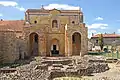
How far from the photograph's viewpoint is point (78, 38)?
39.2 metres

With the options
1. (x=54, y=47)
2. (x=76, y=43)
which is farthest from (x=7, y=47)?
(x=54, y=47)

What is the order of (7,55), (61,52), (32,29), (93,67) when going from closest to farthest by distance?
(93,67) → (7,55) → (32,29) → (61,52)

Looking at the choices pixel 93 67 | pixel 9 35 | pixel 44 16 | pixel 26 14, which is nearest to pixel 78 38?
pixel 44 16

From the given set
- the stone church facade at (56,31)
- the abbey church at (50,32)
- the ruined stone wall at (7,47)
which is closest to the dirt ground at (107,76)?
the ruined stone wall at (7,47)

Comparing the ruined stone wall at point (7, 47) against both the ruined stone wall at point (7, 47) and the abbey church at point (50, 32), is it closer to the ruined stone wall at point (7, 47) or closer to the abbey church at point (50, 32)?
the ruined stone wall at point (7, 47)

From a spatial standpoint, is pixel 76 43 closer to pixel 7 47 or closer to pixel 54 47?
pixel 54 47

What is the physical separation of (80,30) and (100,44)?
21.2m

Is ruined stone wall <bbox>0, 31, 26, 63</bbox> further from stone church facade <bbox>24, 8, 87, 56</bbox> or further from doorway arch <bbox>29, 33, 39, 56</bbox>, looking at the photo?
doorway arch <bbox>29, 33, 39, 56</bbox>

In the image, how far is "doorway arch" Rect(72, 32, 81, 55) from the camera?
125ft

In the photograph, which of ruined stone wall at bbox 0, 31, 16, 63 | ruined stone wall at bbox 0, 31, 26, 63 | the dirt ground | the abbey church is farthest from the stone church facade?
the dirt ground

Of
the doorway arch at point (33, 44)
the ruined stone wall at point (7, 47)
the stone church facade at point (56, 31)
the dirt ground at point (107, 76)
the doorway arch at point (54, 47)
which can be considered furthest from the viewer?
the doorway arch at point (54, 47)

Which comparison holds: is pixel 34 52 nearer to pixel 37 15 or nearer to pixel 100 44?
pixel 37 15

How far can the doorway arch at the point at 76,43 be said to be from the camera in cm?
3814

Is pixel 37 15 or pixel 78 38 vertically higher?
pixel 37 15
